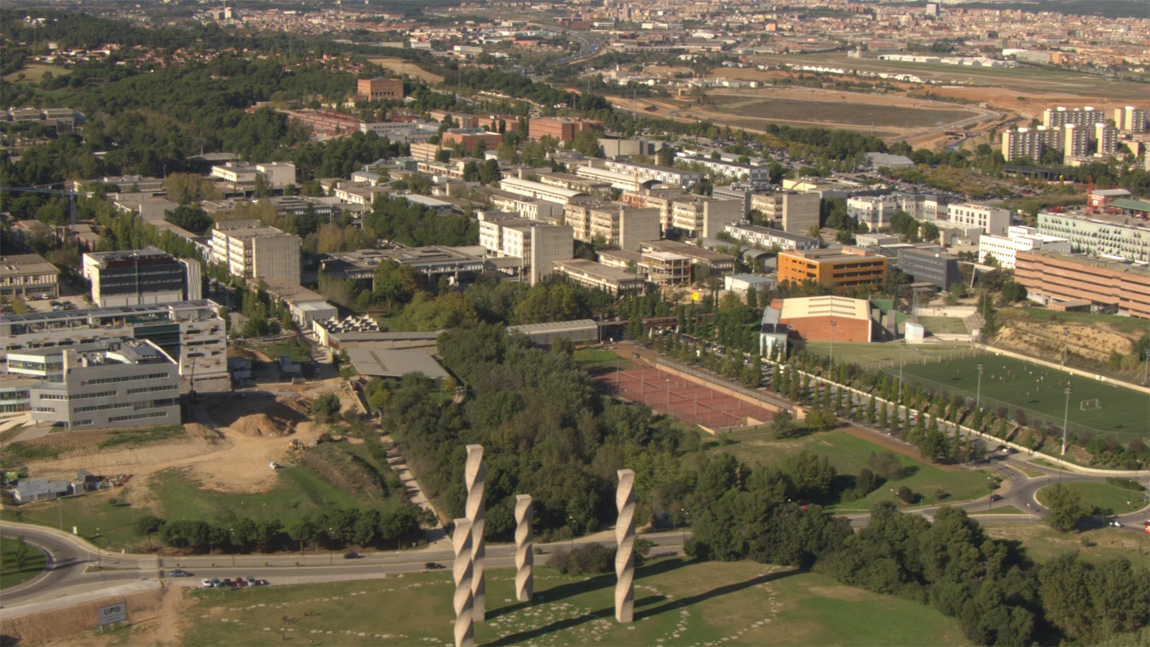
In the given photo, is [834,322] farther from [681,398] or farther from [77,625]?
[77,625]

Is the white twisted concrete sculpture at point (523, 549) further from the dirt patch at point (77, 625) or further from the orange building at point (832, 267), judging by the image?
the orange building at point (832, 267)

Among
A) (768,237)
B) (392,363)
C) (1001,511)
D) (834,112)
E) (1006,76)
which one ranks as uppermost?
Result: (1006,76)

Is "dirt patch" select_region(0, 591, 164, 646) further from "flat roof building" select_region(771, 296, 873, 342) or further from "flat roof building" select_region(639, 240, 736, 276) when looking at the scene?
"flat roof building" select_region(639, 240, 736, 276)

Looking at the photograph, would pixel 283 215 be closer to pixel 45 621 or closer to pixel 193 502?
pixel 193 502

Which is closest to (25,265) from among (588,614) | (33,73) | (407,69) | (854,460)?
(854,460)

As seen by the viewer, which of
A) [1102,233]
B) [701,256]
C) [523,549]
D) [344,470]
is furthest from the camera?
[1102,233]
